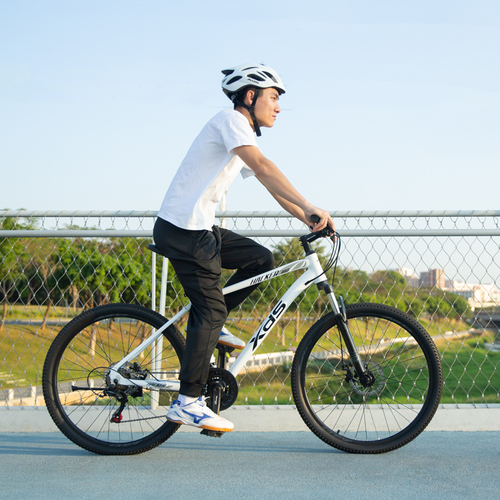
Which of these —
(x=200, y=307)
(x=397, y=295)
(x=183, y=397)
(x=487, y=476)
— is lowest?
(x=183, y=397)

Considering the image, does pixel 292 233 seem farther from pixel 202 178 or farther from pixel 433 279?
pixel 433 279

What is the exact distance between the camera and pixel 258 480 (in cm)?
224

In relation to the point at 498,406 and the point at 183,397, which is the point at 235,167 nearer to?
the point at 183,397

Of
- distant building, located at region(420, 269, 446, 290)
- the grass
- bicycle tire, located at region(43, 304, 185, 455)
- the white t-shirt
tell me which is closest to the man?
the white t-shirt

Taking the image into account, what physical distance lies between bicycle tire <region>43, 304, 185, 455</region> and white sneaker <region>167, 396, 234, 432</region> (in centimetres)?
20

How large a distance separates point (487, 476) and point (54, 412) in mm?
2147

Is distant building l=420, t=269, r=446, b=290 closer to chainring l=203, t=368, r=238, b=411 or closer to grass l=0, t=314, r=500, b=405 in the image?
grass l=0, t=314, r=500, b=405

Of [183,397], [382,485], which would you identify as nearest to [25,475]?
[183,397]

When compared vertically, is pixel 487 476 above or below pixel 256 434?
above

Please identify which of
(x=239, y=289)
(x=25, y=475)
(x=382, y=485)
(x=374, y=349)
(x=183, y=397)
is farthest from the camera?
(x=374, y=349)

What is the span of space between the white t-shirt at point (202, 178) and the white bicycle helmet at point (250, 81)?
193mm

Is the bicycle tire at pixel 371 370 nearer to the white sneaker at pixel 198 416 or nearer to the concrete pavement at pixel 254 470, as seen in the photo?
the concrete pavement at pixel 254 470

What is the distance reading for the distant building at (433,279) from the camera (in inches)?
161

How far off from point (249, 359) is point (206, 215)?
78 centimetres
